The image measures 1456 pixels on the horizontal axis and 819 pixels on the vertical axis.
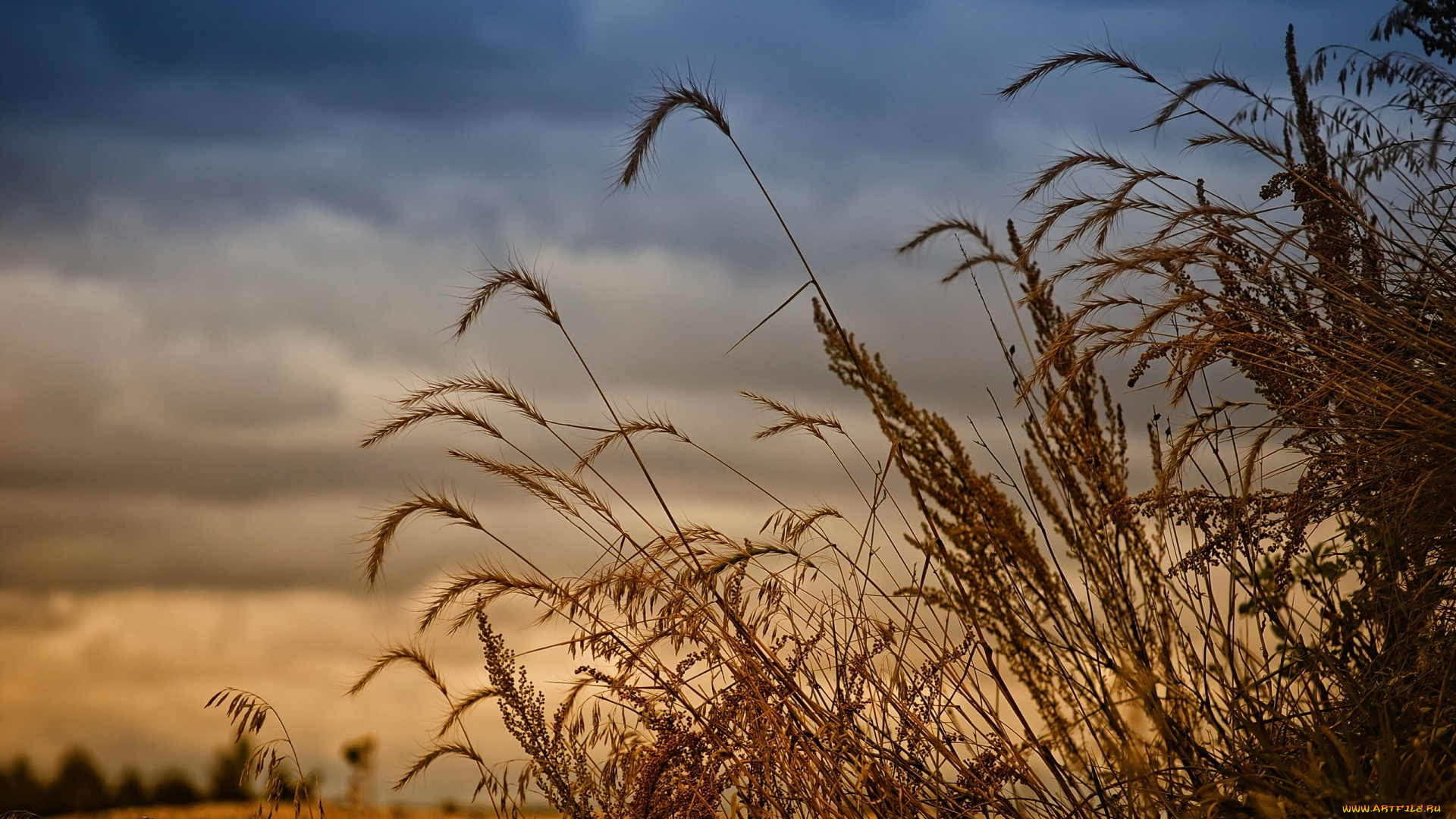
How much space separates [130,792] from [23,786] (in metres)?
0.45

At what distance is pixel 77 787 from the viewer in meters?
4.00

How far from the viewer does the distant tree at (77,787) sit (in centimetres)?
393

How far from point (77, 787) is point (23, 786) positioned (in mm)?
192

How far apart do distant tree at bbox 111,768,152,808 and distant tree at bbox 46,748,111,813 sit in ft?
0.19

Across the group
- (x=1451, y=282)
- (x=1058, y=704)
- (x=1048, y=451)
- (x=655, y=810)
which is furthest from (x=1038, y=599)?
(x=1451, y=282)

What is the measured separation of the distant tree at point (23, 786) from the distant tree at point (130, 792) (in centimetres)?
33

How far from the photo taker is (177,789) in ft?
14.0

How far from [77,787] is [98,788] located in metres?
0.10

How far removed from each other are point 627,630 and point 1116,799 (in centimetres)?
106

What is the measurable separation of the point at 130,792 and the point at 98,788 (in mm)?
160

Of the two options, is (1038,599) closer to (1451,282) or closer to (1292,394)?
(1292,394)

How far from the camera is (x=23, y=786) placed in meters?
3.86

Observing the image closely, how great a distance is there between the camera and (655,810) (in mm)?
2047

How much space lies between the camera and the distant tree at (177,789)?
4.23 m
